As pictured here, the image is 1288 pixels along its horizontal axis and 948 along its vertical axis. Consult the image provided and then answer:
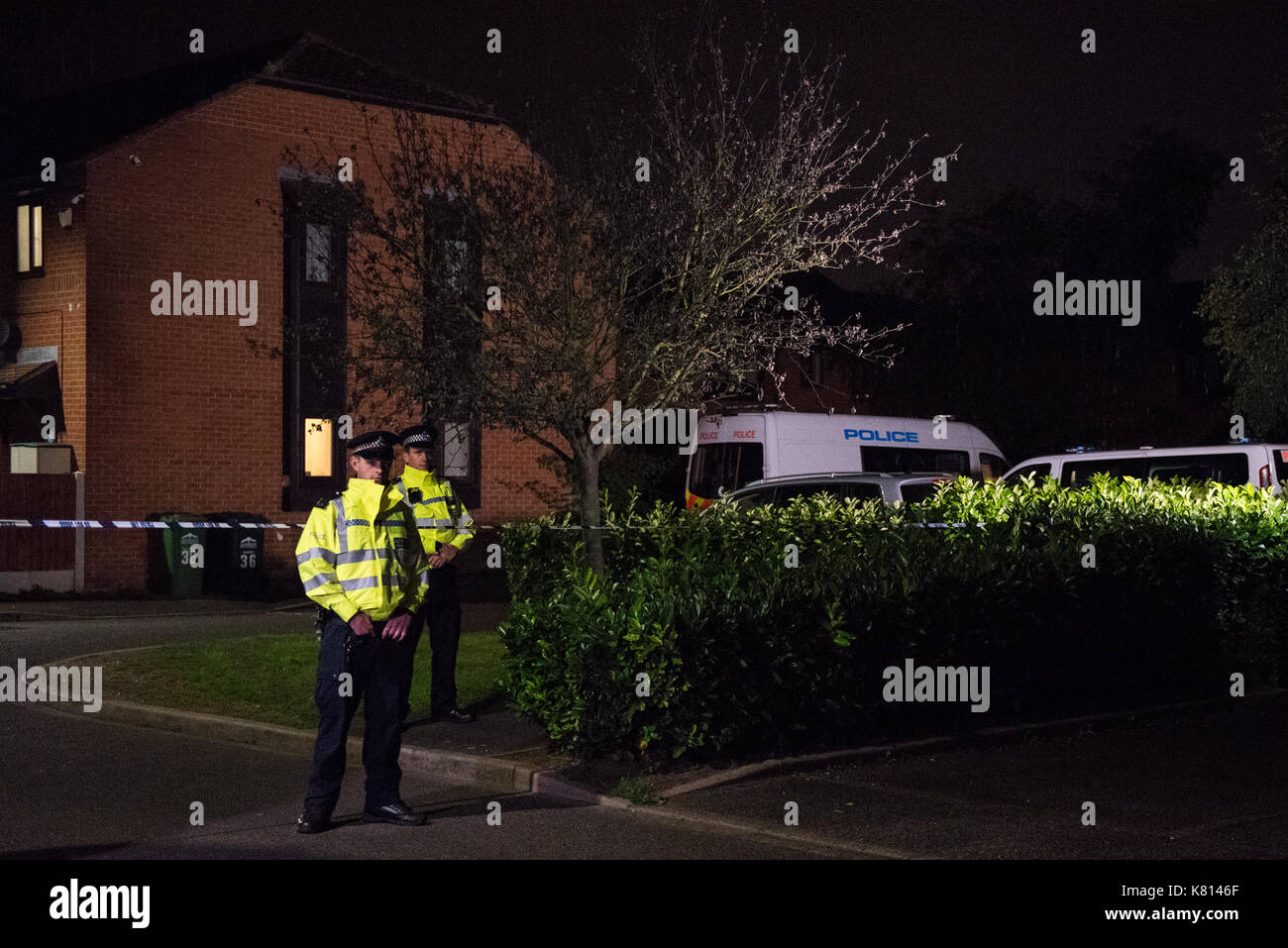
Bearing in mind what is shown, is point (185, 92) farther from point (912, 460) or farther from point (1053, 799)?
point (1053, 799)

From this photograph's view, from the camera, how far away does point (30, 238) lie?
25016mm

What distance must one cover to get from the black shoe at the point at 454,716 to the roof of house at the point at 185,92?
15196 millimetres

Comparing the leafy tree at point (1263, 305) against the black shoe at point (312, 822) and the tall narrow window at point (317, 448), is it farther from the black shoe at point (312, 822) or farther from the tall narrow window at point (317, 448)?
the black shoe at point (312, 822)

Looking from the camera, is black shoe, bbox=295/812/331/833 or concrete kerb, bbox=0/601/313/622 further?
concrete kerb, bbox=0/601/313/622

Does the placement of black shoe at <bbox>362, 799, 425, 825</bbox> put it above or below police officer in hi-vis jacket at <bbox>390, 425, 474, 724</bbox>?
below

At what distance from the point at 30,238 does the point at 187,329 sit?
2.96 m

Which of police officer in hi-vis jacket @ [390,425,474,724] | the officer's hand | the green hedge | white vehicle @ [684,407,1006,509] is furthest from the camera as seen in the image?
white vehicle @ [684,407,1006,509]

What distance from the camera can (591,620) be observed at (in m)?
9.43

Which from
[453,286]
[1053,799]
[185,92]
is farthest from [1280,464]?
[185,92]

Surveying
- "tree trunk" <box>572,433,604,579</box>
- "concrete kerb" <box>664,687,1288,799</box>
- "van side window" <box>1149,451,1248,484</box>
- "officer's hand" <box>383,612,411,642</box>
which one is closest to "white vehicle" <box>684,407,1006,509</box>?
"van side window" <box>1149,451,1248,484</box>

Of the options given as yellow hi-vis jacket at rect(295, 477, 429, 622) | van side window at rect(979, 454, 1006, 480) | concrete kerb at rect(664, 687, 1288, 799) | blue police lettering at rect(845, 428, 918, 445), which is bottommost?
concrete kerb at rect(664, 687, 1288, 799)

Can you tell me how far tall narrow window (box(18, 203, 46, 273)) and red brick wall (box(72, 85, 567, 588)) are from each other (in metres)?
1.52

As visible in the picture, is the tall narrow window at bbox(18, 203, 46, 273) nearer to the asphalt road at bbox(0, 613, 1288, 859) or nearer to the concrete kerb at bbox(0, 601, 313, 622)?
the concrete kerb at bbox(0, 601, 313, 622)

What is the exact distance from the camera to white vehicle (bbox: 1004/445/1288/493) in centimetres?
1798
